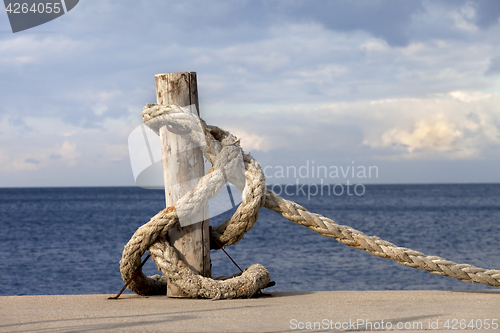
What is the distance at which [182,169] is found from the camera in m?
3.61

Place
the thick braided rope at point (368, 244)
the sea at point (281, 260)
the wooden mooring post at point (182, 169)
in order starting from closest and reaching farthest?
the wooden mooring post at point (182, 169) → the thick braided rope at point (368, 244) → the sea at point (281, 260)

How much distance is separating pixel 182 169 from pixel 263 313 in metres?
1.34

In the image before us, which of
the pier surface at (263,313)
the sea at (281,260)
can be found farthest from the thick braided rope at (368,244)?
the sea at (281,260)

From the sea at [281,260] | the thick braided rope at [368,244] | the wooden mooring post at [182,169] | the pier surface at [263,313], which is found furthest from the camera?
the sea at [281,260]

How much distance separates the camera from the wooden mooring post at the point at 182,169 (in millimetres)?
3600

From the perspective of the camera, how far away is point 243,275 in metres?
3.66

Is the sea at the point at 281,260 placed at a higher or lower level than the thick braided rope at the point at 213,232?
lower

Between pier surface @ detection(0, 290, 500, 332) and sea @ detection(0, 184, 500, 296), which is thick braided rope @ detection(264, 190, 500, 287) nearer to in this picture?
pier surface @ detection(0, 290, 500, 332)

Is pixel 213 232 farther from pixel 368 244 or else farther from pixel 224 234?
pixel 368 244

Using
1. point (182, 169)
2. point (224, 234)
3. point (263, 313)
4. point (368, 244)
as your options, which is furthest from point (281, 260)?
point (263, 313)

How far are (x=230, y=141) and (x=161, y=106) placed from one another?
2.13 ft

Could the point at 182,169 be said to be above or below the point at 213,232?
above

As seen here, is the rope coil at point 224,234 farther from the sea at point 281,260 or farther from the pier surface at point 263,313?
the sea at point 281,260

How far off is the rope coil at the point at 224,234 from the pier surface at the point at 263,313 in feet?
0.47
